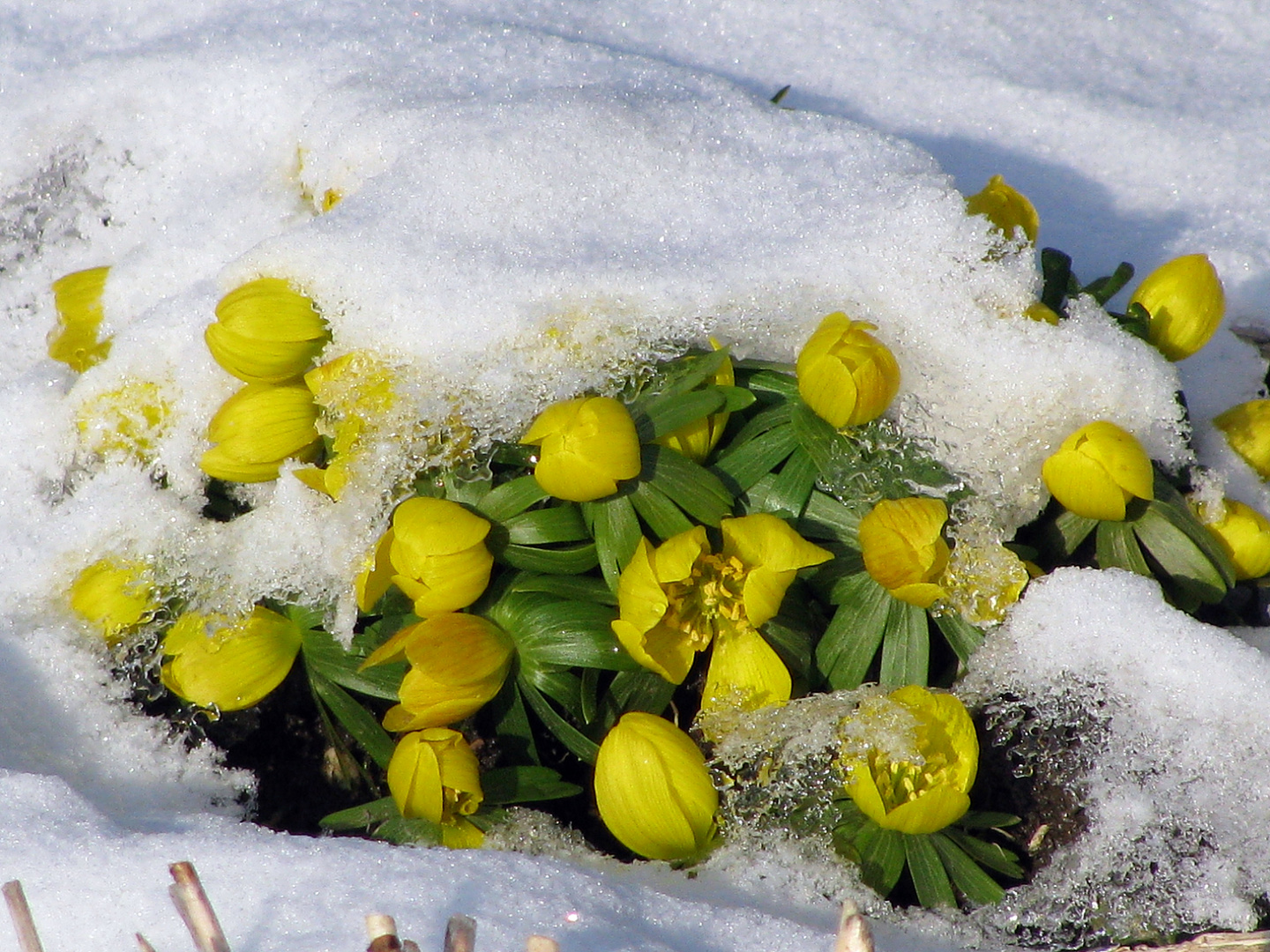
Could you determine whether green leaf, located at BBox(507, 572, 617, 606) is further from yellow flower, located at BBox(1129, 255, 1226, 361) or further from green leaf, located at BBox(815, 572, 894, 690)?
yellow flower, located at BBox(1129, 255, 1226, 361)

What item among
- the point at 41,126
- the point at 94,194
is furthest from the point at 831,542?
the point at 41,126

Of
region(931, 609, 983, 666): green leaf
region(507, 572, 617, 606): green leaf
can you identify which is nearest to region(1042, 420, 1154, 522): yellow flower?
region(931, 609, 983, 666): green leaf

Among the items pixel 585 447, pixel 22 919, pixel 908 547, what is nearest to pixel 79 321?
pixel 585 447

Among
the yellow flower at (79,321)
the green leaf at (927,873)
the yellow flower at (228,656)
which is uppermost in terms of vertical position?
the yellow flower at (79,321)

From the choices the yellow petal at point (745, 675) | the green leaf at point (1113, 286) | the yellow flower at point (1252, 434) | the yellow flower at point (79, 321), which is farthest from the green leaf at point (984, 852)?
the yellow flower at point (79, 321)

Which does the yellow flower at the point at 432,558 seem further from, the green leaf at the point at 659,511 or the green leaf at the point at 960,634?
the green leaf at the point at 960,634

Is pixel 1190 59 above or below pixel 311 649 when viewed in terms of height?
above

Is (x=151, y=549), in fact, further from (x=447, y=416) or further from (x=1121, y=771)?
(x=1121, y=771)
